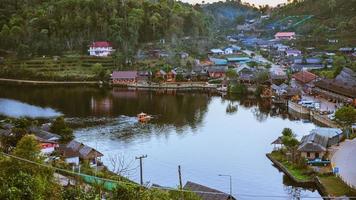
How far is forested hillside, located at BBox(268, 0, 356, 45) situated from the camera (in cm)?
3844

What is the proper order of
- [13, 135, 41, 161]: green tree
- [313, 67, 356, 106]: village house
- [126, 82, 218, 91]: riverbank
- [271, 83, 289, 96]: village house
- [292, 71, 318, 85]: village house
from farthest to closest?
[126, 82, 218, 91]: riverbank < [292, 71, 318, 85]: village house < [271, 83, 289, 96]: village house < [313, 67, 356, 106]: village house < [13, 135, 41, 161]: green tree

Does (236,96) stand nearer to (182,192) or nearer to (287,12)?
(182,192)

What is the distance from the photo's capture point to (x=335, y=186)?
11.4m

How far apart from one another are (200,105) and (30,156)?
12.7 metres

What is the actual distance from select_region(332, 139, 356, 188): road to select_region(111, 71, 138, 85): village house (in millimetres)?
16518

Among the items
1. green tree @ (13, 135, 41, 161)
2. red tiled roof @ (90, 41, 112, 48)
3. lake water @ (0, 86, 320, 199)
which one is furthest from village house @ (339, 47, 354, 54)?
green tree @ (13, 135, 41, 161)

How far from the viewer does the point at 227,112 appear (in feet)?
69.7

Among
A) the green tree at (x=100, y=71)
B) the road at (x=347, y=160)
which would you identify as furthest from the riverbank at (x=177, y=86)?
the road at (x=347, y=160)

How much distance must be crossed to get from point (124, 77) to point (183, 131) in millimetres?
12736

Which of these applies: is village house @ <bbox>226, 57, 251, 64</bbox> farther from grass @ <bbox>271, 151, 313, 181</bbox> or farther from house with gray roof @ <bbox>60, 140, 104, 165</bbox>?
house with gray roof @ <bbox>60, 140, 104, 165</bbox>

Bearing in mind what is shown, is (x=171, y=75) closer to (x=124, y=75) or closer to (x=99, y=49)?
(x=124, y=75)

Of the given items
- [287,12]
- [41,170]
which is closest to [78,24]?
A: [287,12]

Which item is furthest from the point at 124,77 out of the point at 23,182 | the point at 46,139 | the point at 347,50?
the point at 23,182

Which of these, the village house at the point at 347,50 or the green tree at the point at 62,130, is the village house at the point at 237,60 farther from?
the green tree at the point at 62,130
